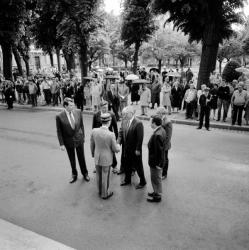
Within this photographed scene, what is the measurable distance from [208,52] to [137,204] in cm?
1086

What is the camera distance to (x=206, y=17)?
532 inches

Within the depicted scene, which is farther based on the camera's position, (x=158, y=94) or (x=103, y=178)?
(x=158, y=94)

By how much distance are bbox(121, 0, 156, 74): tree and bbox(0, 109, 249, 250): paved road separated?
19498 mm

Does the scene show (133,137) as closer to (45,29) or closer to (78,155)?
(78,155)

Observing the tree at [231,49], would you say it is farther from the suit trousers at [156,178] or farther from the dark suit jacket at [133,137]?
the suit trousers at [156,178]

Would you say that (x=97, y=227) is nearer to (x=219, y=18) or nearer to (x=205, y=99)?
(x=205, y=99)

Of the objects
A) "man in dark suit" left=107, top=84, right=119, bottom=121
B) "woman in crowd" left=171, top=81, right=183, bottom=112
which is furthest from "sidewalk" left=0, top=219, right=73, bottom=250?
"woman in crowd" left=171, top=81, right=183, bottom=112

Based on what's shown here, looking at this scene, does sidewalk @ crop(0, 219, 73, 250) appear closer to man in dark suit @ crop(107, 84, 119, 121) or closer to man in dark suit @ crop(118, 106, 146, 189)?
man in dark suit @ crop(118, 106, 146, 189)

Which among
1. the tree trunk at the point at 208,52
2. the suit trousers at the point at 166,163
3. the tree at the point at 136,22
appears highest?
the tree at the point at 136,22

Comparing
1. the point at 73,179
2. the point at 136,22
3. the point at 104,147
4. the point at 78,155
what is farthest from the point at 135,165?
the point at 136,22

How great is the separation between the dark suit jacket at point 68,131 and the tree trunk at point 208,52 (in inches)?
393

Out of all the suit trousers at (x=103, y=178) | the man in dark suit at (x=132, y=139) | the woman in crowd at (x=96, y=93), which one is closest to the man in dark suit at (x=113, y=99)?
the woman in crowd at (x=96, y=93)

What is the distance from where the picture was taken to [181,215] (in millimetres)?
5234

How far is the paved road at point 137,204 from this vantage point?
462 cm
